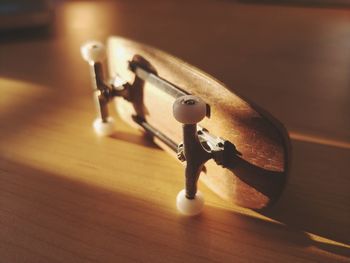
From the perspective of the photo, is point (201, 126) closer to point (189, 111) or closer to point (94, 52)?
point (189, 111)

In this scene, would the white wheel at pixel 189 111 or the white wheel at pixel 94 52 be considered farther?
the white wheel at pixel 94 52

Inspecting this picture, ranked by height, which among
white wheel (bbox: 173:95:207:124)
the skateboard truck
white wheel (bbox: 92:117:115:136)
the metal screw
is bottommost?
white wheel (bbox: 92:117:115:136)

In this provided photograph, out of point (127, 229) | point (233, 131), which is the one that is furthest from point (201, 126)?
point (127, 229)

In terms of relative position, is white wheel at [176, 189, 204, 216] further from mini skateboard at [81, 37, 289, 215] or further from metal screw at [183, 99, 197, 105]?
metal screw at [183, 99, 197, 105]

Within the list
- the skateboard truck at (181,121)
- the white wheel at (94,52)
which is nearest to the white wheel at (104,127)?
the skateboard truck at (181,121)

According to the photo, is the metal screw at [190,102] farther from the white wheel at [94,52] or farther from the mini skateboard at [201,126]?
the white wheel at [94,52]

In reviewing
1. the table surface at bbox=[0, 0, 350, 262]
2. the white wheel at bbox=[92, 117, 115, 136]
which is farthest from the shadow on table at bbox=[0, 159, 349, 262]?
the white wheel at bbox=[92, 117, 115, 136]

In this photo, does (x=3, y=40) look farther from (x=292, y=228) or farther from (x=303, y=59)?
(x=292, y=228)

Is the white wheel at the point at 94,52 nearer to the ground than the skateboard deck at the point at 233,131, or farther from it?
farther from it
